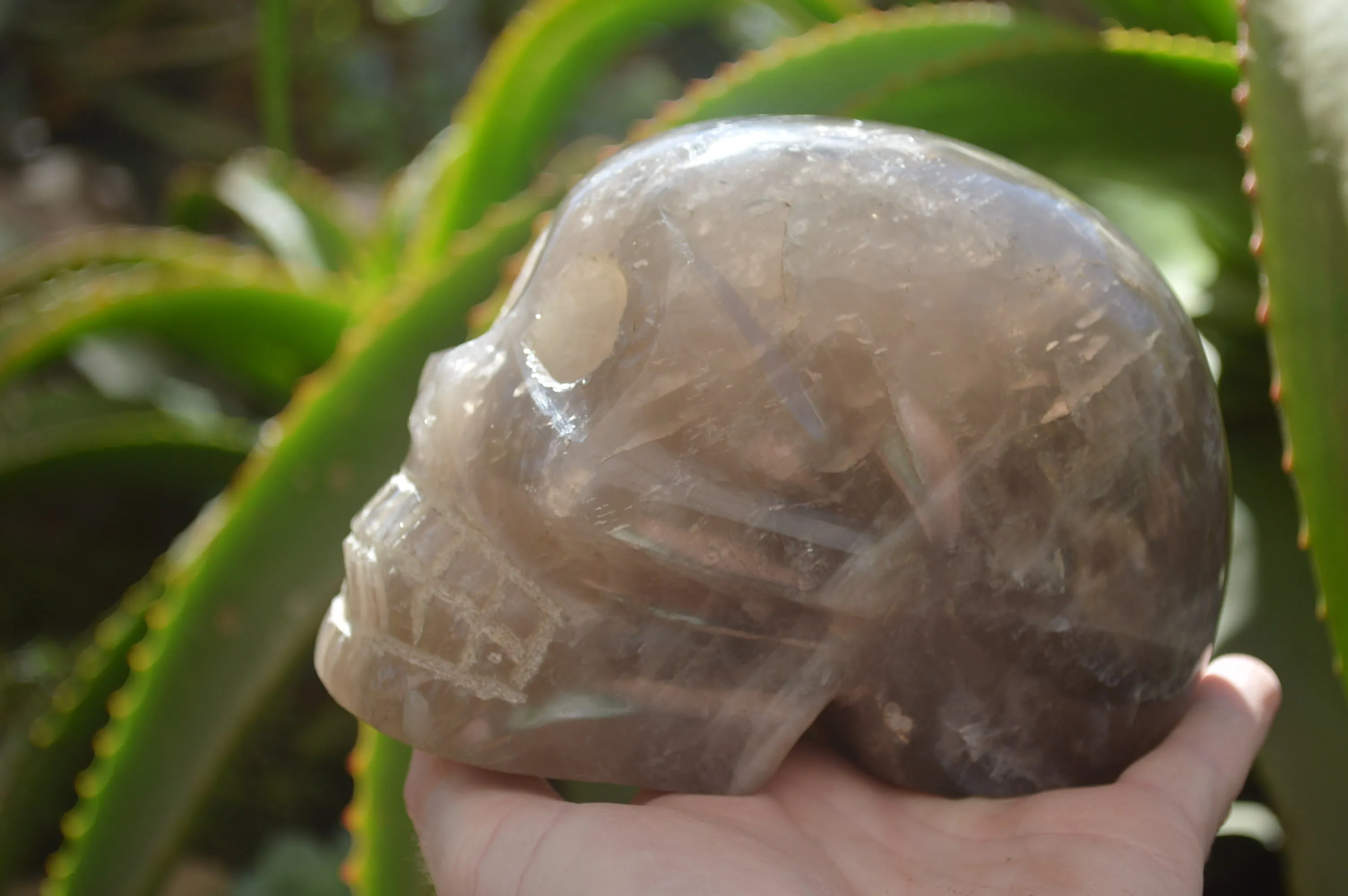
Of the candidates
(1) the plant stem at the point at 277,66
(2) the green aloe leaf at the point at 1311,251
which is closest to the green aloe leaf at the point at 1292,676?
(2) the green aloe leaf at the point at 1311,251

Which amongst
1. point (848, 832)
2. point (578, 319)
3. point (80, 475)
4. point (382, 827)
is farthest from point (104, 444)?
point (848, 832)

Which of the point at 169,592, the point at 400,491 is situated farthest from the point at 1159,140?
the point at 169,592

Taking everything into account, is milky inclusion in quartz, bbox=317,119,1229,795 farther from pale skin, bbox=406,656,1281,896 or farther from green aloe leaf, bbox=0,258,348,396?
green aloe leaf, bbox=0,258,348,396

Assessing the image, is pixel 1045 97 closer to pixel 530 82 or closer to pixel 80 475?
pixel 530 82

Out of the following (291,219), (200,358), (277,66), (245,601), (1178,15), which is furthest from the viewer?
(277,66)

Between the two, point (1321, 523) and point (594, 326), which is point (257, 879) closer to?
point (594, 326)

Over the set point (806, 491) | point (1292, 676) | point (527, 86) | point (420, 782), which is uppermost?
point (527, 86)

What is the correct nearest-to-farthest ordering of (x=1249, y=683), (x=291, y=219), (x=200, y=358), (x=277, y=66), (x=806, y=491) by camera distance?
(x=806, y=491) < (x=1249, y=683) < (x=200, y=358) < (x=291, y=219) < (x=277, y=66)

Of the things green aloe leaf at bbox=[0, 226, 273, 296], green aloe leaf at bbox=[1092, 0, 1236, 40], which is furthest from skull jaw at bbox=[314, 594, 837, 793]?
green aloe leaf at bbox=[0, 226, 273, 296]

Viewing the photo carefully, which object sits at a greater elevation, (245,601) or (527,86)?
(527,86)
